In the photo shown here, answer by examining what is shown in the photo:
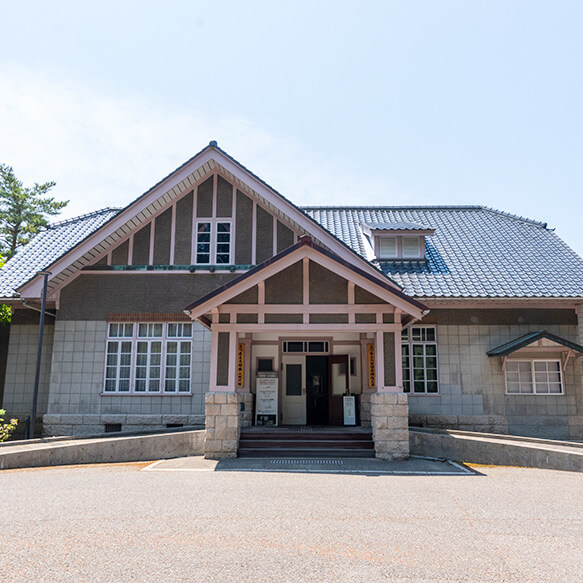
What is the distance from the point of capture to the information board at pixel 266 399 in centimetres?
1475

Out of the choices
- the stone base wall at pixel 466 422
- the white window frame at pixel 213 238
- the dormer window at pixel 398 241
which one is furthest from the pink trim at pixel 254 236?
the stone base wall at pixel 466 422

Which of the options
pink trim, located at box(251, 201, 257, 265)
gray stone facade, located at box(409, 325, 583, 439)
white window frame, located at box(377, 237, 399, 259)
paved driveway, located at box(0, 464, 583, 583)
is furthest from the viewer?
white window frame, located at box(377, 237, 399, 259)

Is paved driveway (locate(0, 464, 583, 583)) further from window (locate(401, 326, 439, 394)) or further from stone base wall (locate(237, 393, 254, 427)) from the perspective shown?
stone base wall (locate(237, 393, 254, 427))

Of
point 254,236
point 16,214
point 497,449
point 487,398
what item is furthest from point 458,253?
point 16,214

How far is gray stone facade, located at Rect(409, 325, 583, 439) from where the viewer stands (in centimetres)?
1397

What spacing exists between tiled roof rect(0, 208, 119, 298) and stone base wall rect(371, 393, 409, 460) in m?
9.51

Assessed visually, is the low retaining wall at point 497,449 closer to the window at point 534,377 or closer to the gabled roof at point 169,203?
the window at point 534,377

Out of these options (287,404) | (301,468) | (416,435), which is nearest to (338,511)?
(301,468)

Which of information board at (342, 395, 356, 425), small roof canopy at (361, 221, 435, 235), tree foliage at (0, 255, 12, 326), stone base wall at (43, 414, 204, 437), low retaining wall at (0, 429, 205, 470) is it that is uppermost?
small roof canopy at (361, 221, 435, 235)

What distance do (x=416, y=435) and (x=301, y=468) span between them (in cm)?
331

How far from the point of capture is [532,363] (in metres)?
14.4

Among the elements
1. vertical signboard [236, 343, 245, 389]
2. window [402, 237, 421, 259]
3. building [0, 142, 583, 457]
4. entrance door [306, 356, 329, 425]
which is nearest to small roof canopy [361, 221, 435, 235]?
window [402, 237, 421, 259]

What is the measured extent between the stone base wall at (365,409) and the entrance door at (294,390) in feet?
6.59

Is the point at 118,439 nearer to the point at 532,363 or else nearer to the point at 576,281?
the point at 532,363
